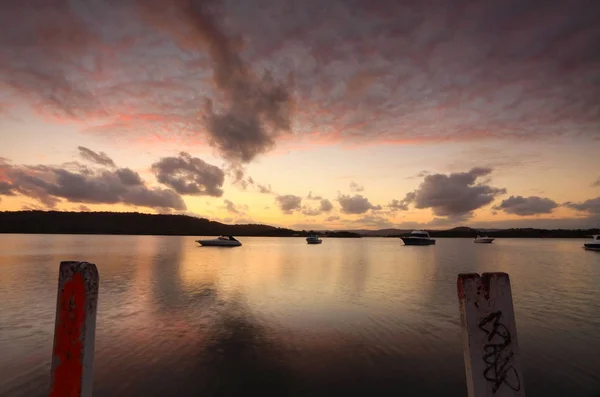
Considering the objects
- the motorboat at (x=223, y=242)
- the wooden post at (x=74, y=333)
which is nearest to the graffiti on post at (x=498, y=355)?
the wooden post at (x=74, y=333)

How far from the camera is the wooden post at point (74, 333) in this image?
3.69 m

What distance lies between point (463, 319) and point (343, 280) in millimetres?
26788

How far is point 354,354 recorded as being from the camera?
10.6 m

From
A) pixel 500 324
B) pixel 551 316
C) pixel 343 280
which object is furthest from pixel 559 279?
pixel 500 324

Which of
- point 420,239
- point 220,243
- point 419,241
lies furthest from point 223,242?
point 420,239

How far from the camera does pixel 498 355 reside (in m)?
3.73

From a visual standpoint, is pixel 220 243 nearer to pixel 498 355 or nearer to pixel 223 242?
pixel 223 242

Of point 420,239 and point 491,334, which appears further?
point 420,239

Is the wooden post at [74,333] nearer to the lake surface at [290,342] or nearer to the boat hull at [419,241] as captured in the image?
the lake surface at [290,342]

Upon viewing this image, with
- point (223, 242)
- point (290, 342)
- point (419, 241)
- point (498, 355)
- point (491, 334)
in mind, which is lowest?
point (290, 342)

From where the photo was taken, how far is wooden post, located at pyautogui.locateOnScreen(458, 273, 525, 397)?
3.66 meters

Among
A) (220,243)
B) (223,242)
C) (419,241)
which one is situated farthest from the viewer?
(419,241)

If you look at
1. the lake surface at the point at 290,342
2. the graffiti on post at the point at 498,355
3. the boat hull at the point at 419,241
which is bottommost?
the lake surface at the point at 290,342

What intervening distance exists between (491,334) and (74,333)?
491 centimetres
